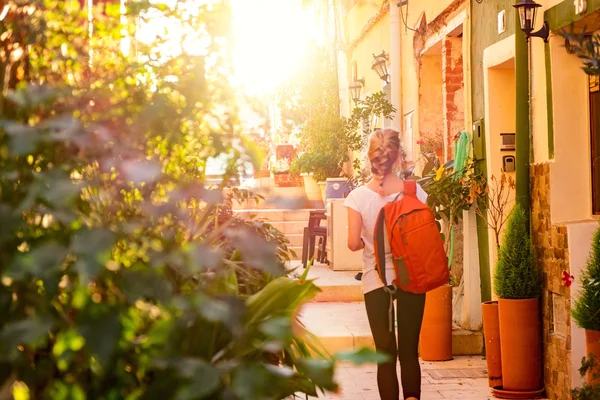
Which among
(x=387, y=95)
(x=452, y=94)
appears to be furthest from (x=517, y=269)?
(x=387, y=95)

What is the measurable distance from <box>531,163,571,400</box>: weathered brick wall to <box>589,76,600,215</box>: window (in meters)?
0.32

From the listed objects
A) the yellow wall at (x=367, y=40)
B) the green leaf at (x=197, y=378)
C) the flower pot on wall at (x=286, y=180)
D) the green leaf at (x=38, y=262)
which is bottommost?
the green leaf at (x=197, y=378)

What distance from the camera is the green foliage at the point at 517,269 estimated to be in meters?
7.04

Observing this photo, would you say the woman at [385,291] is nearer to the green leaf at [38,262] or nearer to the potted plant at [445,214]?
the potted plant at [445,214]

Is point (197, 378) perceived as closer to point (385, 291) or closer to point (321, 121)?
point (385, 291)

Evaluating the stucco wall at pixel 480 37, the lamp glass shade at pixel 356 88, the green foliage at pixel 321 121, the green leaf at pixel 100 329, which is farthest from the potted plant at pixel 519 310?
the lamp glass shade at pixel 356 88

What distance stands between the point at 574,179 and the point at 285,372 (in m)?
5.64

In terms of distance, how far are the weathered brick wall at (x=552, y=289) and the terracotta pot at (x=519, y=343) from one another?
103 mm

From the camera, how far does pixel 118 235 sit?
1.64 metres

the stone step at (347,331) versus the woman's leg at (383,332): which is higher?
the woman's leg at (383,332)

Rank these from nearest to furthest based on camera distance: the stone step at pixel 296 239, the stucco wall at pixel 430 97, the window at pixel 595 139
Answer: the window at pixel 595 139 < the stucco wall at pixel 430 97 < the stone step at pixel 296 239

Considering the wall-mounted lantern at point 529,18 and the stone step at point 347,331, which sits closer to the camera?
the wall-mounted lantern at point 529,18

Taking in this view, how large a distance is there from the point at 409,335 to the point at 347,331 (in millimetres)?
4007

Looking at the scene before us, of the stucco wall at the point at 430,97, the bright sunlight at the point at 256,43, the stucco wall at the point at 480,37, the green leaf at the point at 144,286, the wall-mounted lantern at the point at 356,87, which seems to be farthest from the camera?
the wall-mounted lantern at the point at 356,87
